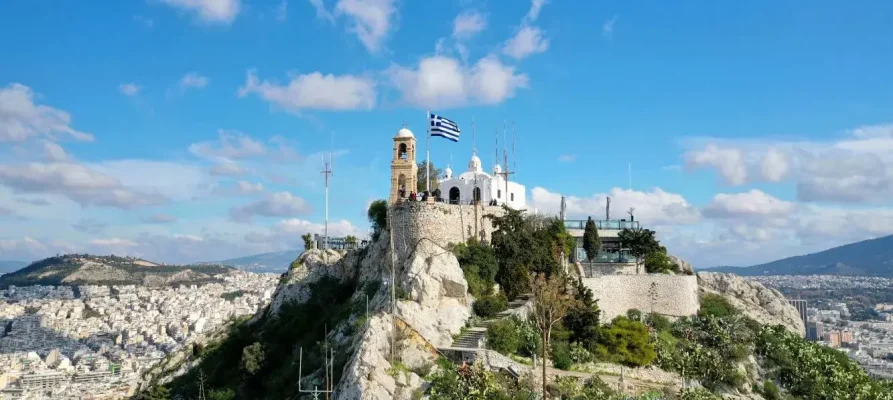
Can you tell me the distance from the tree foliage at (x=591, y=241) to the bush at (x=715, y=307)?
7392 mm

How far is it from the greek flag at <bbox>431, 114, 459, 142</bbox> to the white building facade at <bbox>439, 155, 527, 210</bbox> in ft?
18.3

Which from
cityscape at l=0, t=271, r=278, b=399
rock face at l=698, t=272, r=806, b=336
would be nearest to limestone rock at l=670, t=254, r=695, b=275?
rock face at l=698, t=272, r=806, b=336

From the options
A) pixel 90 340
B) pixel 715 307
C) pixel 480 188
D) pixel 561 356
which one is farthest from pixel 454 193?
pixel 90 340

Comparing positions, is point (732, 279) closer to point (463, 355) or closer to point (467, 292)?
point (467, 292)

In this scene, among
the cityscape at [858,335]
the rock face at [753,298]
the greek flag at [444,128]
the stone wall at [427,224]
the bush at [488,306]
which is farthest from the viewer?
the cityscape at [858,335]

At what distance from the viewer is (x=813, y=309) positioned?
19325cm

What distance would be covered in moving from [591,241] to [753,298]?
16.2 metres

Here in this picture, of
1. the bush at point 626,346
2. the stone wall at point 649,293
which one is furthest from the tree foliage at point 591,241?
the bush at point 626,346

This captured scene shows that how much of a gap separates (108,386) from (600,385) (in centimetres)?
9709

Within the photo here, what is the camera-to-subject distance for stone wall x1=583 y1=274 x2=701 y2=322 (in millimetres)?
40844

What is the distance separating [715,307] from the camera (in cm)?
4475

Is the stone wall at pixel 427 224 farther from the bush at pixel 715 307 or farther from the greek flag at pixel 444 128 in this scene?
the bush at pixel 715 307

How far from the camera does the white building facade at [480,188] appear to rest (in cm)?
4566

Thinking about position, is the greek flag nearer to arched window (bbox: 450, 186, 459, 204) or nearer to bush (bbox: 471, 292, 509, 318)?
arched window (bbox: 450, 186, 459, 204)
